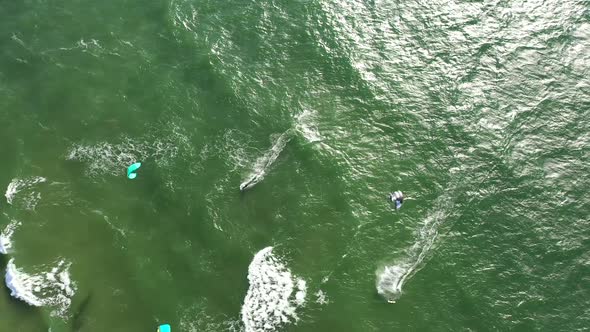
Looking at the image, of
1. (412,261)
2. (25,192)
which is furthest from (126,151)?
(412,261)

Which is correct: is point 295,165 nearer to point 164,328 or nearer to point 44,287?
point 164,328

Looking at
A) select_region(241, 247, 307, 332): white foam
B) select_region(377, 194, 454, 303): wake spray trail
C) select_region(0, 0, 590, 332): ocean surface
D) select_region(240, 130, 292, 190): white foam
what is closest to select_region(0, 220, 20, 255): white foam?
select_region(0, 0, 590, 332): ocean surface

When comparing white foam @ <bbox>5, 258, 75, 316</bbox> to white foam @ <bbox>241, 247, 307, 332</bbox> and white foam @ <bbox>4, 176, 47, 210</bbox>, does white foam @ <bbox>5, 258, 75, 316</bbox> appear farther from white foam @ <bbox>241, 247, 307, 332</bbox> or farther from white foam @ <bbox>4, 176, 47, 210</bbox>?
white foam @ <bbox>241, 247, 307, 332</bbox>

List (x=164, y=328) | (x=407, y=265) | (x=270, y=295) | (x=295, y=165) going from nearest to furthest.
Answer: (x=164, y=328) < (x=270, y=295) < (x=407, y=265) < (x=295, y=165)

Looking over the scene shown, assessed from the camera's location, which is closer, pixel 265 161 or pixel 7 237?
pixel 7 237

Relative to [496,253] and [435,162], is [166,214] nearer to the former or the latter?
[435,162]

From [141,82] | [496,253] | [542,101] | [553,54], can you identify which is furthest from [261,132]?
[553,54]
